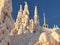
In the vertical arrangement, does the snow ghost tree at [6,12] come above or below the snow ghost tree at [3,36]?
above

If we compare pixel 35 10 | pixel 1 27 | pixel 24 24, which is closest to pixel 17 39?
pixel 1 27

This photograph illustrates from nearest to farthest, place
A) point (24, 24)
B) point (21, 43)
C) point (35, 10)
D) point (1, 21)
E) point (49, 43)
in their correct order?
point (49, 43)
point (1, 21)
point (21, 43)
point (24, 24)
point (35, 10)

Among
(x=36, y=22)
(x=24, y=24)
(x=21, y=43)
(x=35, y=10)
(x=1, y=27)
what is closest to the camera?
(x=1, y=27)

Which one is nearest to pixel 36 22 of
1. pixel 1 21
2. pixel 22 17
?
pixel 22 17

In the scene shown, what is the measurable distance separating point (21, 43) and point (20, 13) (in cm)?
3119

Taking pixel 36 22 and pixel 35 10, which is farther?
pixel 35 10

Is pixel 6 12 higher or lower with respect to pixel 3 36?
higher

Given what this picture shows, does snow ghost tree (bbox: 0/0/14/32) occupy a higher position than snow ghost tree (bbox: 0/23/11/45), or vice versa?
snow ghost tree (bbox: 0/0/14/32)

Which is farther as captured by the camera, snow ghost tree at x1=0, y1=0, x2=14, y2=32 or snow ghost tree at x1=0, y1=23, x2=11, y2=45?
snow ghost tree at x1=0, y1=0, x2=14, y2=32

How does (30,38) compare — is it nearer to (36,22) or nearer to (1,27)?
(1,27)

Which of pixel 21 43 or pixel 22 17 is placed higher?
pixel 22 17

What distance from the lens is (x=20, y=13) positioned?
78750 mm

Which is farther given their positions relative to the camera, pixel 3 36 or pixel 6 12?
pixel 6 12

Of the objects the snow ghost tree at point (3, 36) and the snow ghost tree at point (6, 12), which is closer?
the snow ghost tree at point (3, 36)
